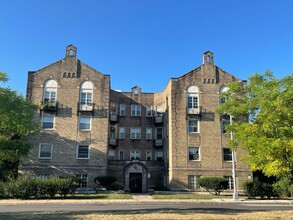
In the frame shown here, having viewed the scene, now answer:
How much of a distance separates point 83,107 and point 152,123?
10953mm

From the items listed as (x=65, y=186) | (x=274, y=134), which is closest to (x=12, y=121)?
(x=65, y=186)

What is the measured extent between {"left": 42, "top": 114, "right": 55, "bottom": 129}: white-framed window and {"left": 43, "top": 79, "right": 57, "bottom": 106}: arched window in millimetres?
1748

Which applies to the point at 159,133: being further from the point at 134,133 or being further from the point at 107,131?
the point at 107,131

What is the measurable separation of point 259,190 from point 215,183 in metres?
4.36

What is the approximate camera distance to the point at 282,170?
13.4 metres

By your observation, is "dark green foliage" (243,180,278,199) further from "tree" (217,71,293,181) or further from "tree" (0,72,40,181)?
"tree" (0,72,40,181)

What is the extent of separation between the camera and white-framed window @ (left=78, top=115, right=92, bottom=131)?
35.5 m

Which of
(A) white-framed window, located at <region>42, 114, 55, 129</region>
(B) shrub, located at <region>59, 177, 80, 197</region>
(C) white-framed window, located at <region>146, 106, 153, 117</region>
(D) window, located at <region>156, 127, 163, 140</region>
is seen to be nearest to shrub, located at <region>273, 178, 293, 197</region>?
(D) window, located at <region>156, 127, 163, 140</region>

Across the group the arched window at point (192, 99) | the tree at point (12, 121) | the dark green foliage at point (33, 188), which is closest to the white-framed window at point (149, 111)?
the arched window at point (192, 99)

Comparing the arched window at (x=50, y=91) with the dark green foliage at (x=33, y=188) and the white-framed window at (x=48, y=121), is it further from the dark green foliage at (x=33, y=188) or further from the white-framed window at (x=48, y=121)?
the dark green foliage at (x=33, y=188)

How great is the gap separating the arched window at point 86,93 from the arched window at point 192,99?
1184 centimetres

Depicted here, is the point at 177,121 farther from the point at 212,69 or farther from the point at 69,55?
the point at 69,55

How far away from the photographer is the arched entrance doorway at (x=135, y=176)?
35219 mm

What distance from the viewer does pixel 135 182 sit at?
35656 mm
